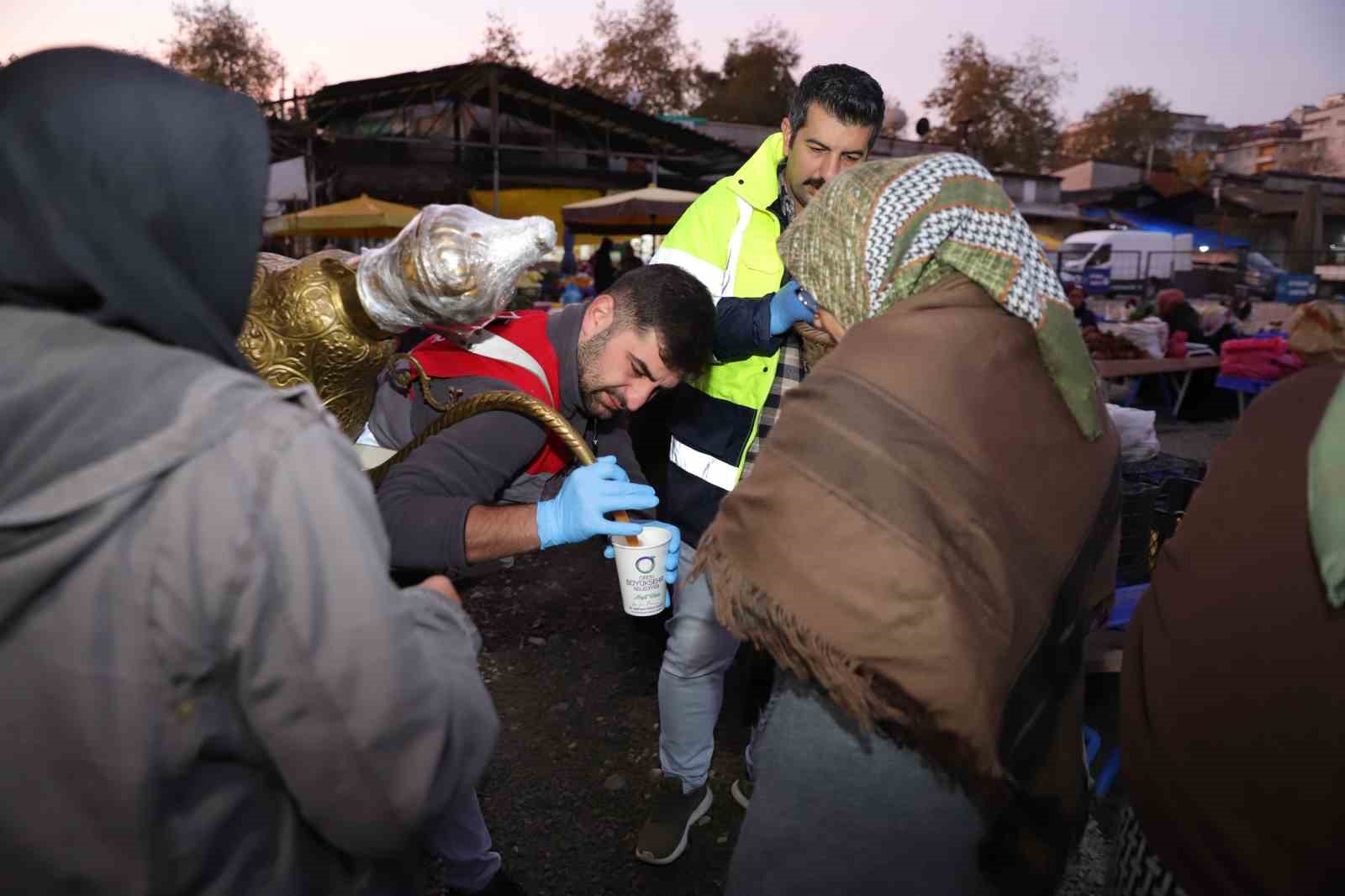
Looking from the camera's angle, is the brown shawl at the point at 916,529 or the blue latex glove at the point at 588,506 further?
the blue latex glove at the point at 588,506

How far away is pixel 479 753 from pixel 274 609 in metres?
0.35

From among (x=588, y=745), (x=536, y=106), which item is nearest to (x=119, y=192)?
(x=588, y=745)

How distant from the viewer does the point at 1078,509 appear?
4.74 feet

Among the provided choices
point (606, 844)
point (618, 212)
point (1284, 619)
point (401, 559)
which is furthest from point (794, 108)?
point (618, 212)

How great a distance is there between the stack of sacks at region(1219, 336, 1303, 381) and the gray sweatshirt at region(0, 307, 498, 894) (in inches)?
343

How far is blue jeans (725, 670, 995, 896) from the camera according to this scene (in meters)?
1.41

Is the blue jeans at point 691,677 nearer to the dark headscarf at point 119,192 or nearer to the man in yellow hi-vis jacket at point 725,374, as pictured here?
the man in yellow hi-vis jacket at point 725,374

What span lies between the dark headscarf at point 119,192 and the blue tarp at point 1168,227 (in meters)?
33.2

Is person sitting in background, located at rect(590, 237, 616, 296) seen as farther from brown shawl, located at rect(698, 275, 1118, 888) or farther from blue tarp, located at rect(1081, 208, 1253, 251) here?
blue tarp, located at rect(1081, 208, 1253, 251)

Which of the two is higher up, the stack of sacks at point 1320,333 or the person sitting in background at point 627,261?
the person sitting in background at point 627,261

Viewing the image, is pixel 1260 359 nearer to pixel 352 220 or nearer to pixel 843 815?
pixel 843 815

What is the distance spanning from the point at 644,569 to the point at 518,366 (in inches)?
26.1

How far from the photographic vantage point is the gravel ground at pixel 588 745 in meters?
2.58

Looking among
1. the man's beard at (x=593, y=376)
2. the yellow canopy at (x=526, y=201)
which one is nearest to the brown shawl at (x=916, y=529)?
the man's beard at (x=593, y=376)
